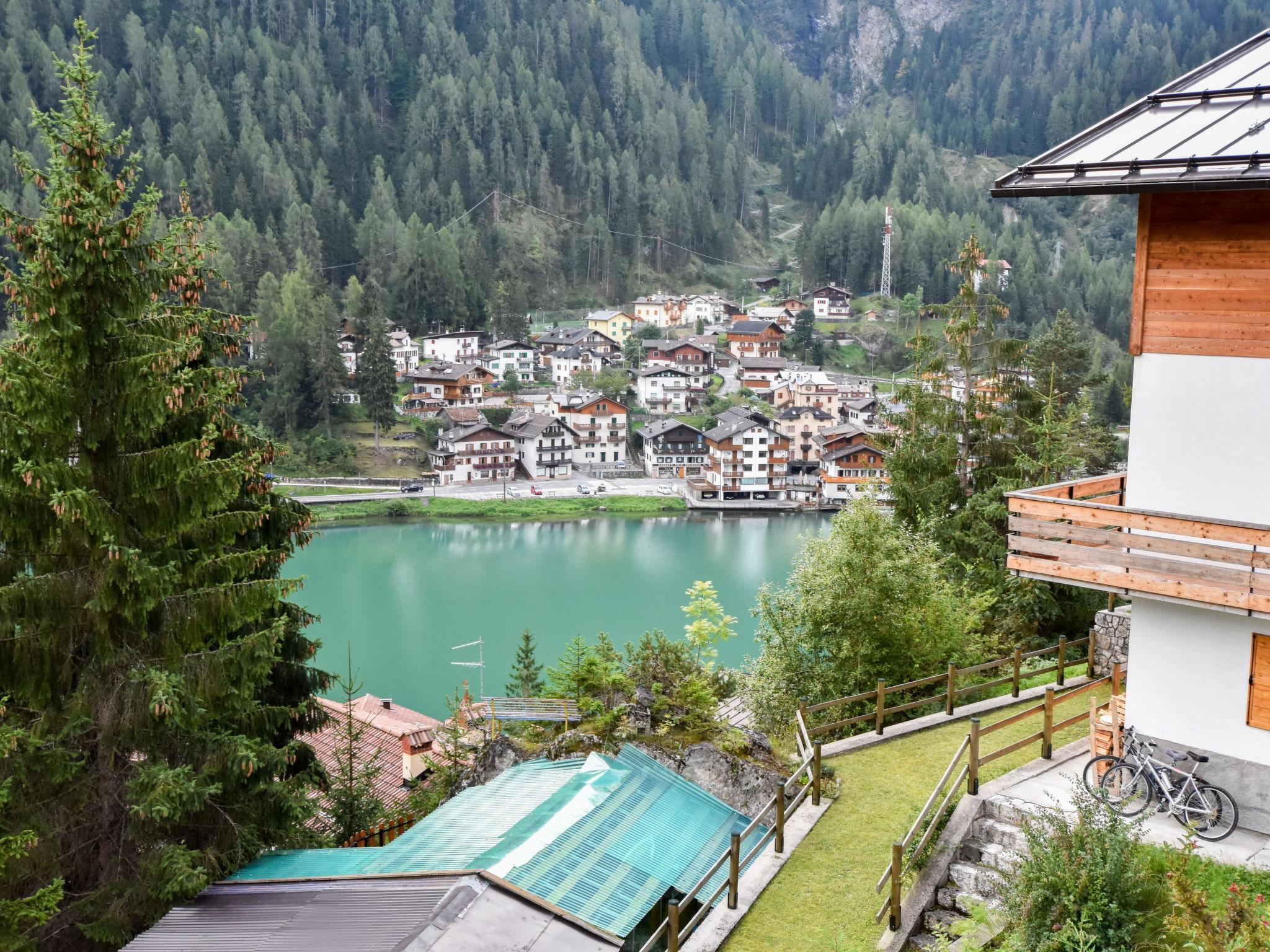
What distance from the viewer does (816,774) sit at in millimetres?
7176

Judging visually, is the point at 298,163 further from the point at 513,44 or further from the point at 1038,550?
the point at 1038,550

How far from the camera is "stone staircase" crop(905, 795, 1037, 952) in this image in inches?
225

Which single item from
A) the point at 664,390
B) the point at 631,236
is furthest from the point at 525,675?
the point at 631,236

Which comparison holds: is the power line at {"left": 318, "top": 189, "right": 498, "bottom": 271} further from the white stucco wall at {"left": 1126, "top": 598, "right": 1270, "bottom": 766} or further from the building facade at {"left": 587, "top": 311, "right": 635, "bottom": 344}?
the white stucco wall at {"left": 1126, "top": 598, "right": 1270, "bottom": 766}

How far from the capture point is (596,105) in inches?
4715

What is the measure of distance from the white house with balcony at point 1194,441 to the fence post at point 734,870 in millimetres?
2547

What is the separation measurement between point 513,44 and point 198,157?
47.5m

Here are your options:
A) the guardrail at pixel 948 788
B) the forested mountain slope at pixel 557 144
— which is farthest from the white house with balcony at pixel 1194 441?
the forested mountain slope at pixel 557 144

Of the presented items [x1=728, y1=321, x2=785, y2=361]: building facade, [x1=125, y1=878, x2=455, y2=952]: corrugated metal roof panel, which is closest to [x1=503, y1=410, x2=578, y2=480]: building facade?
[x1=728, y1=321, x2=785, y2=361]: building facade

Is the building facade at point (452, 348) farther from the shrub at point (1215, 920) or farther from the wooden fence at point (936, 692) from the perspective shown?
the shrub at point (1215, 920)

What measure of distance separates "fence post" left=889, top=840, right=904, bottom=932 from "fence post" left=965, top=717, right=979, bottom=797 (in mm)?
890

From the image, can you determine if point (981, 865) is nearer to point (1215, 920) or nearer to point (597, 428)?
point (1215, 920)

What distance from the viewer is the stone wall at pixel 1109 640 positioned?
9.30 m

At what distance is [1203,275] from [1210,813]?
3.02m
